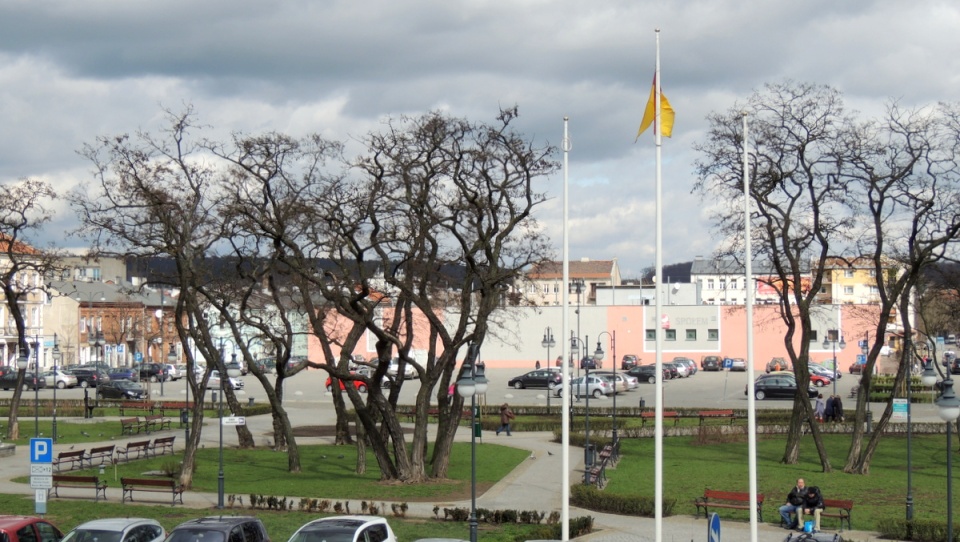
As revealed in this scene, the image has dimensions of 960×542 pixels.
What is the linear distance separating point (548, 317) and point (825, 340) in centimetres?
2441

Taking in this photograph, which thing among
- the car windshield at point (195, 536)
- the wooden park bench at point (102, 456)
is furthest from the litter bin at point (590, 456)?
the car windshield at point (195, 536)

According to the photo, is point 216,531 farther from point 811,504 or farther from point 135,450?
point 135,450

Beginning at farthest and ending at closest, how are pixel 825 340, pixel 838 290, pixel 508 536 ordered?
pixel 838 290 < pixel 825 340 < pixel 508 536

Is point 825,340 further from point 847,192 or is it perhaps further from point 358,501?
point 358,501

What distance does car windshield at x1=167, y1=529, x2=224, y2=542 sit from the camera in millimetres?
17595

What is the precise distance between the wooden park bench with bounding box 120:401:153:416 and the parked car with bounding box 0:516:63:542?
40759mm

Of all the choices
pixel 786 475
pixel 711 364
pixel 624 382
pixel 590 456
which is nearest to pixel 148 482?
pixel 590 456

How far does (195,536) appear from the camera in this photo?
1767cm

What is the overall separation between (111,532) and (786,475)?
23.0m

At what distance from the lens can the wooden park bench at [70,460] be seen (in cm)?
3475

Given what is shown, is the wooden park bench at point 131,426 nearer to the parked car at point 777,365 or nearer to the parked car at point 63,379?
the parked car at point 63,379

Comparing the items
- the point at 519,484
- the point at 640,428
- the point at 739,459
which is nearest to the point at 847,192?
the point at 739,459

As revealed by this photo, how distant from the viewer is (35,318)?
336 feet

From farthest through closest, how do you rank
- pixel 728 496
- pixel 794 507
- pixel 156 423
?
pixel 156 423 < pixel 728 496 < pixel 794 507
